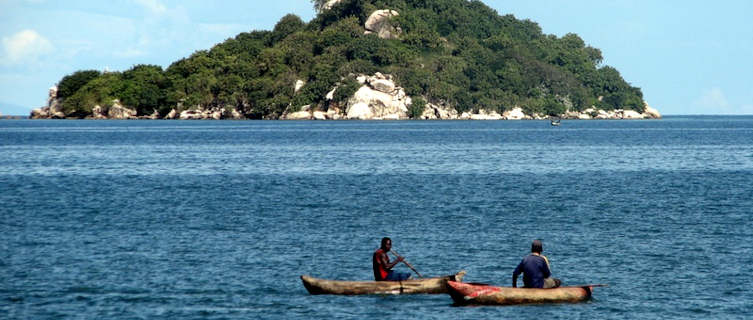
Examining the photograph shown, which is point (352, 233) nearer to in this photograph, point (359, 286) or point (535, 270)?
point (359, 286)

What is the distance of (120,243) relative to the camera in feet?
148

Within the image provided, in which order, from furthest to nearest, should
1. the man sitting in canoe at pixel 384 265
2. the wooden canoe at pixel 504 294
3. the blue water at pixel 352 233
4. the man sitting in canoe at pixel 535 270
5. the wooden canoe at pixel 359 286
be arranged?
1. the wooden canoe at pixel 359 286
2. the man sitting in canoe at pixel 384 265
3. the blue water at pixel 352 233
4. the wooden canoe at pixel 504 294
5. the man sitting in canoe at pixel 535 270

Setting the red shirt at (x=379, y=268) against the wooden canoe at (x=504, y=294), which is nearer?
the wooden canoe at (x=504, y=294)

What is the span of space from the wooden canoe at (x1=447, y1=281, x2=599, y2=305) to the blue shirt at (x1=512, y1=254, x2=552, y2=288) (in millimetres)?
251

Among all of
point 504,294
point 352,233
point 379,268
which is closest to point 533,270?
point 504,294

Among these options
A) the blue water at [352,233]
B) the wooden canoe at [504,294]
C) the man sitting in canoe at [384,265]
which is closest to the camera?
the wooden canoe at [504,294]

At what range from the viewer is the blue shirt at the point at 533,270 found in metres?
31.9

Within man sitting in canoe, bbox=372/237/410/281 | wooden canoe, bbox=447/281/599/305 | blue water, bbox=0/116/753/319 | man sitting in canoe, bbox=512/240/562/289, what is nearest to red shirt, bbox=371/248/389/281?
man sitting in canoe, bbox=372/237/410/281

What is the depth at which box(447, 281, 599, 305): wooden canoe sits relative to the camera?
105 feet

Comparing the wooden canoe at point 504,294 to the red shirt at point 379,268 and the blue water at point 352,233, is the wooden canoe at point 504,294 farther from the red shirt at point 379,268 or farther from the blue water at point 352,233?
the red shirt at point 379,268

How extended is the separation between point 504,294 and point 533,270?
3.91 feet

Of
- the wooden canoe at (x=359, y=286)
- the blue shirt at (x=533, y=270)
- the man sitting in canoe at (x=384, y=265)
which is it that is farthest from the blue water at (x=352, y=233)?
the blue shirt at (x=533, y=270)

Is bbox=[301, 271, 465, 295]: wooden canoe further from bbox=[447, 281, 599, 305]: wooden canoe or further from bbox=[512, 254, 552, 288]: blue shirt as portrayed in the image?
bbox=[512, 254, 552, 288]: blue shirt

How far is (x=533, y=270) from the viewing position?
31.9 m
